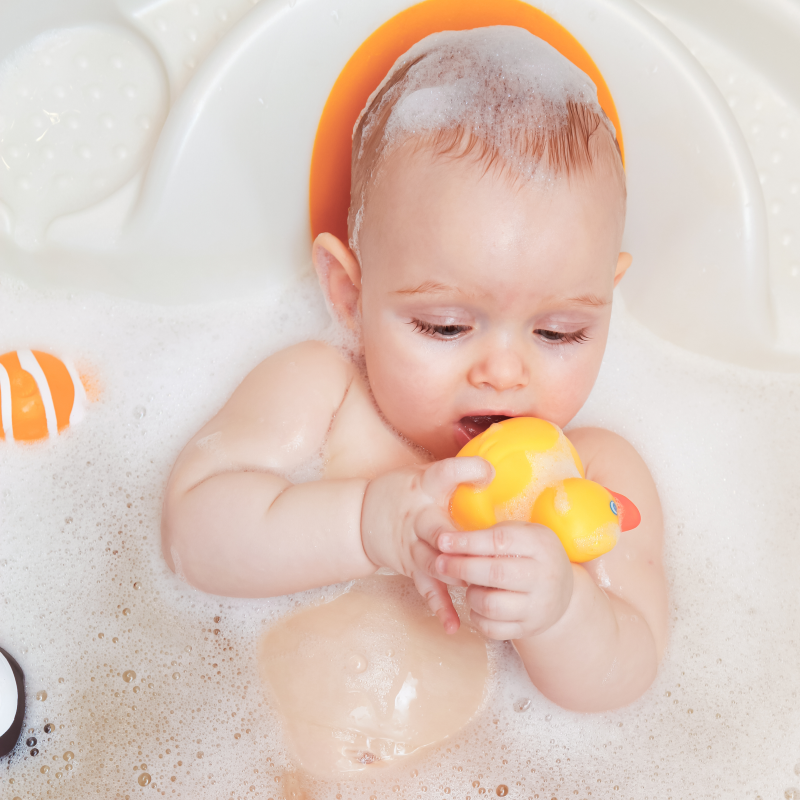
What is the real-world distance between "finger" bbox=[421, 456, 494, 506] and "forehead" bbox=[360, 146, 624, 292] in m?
0.19

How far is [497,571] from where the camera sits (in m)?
0.77

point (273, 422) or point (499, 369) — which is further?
point (273, 422)

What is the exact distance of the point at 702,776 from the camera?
109 cm

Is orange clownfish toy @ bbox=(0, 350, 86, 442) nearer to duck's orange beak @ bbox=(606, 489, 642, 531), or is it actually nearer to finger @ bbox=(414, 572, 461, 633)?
finger @ bbox=(414, 572, 461, 633)

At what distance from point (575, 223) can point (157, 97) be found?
683 millimetres

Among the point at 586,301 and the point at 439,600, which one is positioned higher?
the point at 586,301

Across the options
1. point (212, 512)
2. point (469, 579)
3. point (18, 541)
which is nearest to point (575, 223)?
point (469, 579)

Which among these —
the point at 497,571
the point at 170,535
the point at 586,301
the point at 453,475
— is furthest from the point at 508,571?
the point at 170,535

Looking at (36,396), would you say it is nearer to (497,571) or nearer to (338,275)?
(338,275)

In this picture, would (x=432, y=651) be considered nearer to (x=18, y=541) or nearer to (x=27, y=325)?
(x=18, y=541)

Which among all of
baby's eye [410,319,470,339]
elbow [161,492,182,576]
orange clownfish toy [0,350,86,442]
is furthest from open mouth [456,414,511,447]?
orange clownfish toy [0,350,86,442]

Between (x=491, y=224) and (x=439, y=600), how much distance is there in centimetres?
40

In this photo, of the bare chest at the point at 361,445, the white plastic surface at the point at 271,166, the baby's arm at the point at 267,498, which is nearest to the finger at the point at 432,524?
the baby's arm at the point at 267,498

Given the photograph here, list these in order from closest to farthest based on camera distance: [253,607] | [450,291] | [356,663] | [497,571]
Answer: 1. [497,571]
2. [450,291]
3. [356,663]
4. [253,607]
